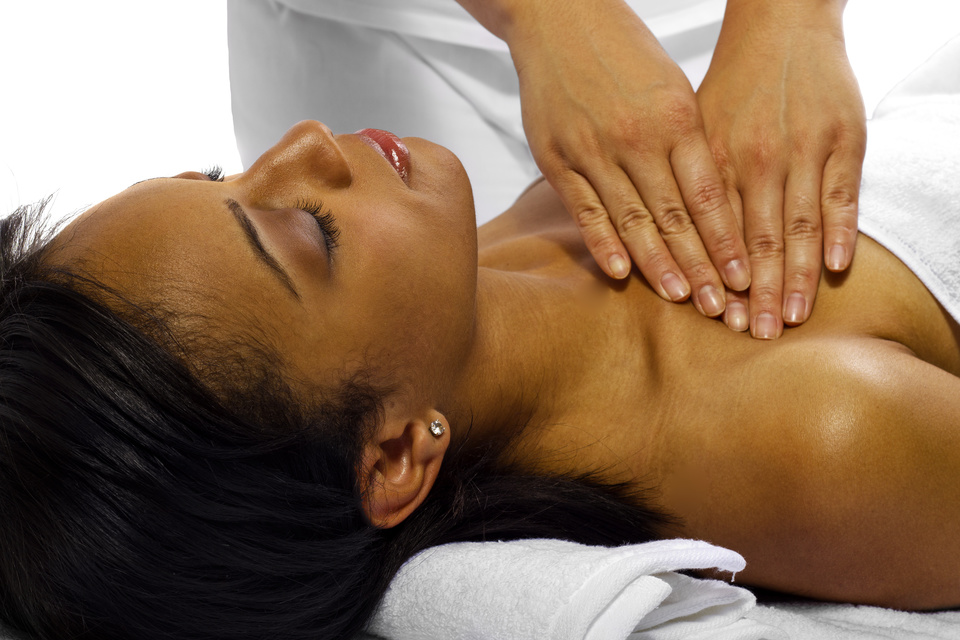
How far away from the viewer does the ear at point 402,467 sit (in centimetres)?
100

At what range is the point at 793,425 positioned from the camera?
95 cm

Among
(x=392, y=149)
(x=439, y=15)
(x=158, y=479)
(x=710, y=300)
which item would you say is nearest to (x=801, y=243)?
(x=710, y=300)

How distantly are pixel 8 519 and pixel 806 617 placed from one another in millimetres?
831

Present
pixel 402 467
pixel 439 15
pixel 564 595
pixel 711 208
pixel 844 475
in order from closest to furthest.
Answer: pixel 564 595
pixel 844 475
pixel 402 467
pixel 711 208
pixel 439 15

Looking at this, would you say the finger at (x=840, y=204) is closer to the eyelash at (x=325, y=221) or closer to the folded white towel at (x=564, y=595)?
the folded white towel at (x=564, y=595)

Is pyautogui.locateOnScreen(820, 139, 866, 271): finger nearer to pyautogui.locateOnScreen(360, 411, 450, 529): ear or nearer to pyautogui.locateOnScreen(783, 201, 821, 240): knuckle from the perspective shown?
pyautogui.locateOnScreen(783, 201, 821, 240): knuckle

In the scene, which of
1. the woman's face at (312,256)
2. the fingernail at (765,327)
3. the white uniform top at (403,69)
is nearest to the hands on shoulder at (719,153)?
the fingernail at (765,327)

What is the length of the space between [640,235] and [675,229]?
0.04 metres

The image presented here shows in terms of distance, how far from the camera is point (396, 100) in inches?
74.8

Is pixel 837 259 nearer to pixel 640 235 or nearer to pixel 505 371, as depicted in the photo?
pixel 640 235

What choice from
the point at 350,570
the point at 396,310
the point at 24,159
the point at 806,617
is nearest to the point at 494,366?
the point at 396,310

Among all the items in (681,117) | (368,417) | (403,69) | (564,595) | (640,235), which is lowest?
(564,595)

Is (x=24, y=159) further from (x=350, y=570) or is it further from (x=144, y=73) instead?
(x=350, y=570)

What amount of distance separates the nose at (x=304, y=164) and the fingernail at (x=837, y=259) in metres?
0.57
